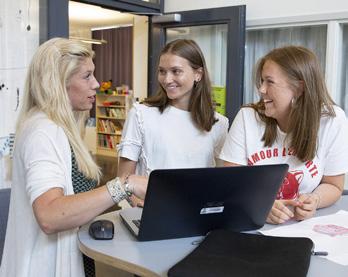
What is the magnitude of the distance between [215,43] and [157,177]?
335cm

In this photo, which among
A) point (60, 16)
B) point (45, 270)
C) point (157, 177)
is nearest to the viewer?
point (157, 177)

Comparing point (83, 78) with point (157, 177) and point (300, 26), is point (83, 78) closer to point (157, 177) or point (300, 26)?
point (157, 177)

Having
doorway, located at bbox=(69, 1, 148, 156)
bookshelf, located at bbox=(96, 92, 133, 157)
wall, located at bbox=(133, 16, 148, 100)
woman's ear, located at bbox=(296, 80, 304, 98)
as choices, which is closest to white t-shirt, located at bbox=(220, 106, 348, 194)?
woman's ear, located at bbox=(296, 80, 304, 98)

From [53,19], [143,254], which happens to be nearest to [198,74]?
[143,254]

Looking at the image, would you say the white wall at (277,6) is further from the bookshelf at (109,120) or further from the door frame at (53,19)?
the bookshelf at (109,120)

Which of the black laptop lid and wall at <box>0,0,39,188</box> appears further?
wall at <box>0,0,39,188</box>

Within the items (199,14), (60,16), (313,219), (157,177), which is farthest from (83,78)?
(199,14)

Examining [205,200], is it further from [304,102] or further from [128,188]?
[304,102]

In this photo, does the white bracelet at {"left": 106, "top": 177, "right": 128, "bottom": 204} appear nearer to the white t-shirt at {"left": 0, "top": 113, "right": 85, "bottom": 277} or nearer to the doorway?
the white t-shirt at {"left": 0, "top": 113, "right": 85, "bottom": 277}

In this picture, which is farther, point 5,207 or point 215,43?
point 215,43

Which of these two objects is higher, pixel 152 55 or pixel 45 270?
pixel 152 55

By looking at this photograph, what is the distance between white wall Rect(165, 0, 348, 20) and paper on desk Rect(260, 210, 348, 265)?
246 cm

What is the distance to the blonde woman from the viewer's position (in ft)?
3.50

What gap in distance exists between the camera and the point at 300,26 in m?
3.67
